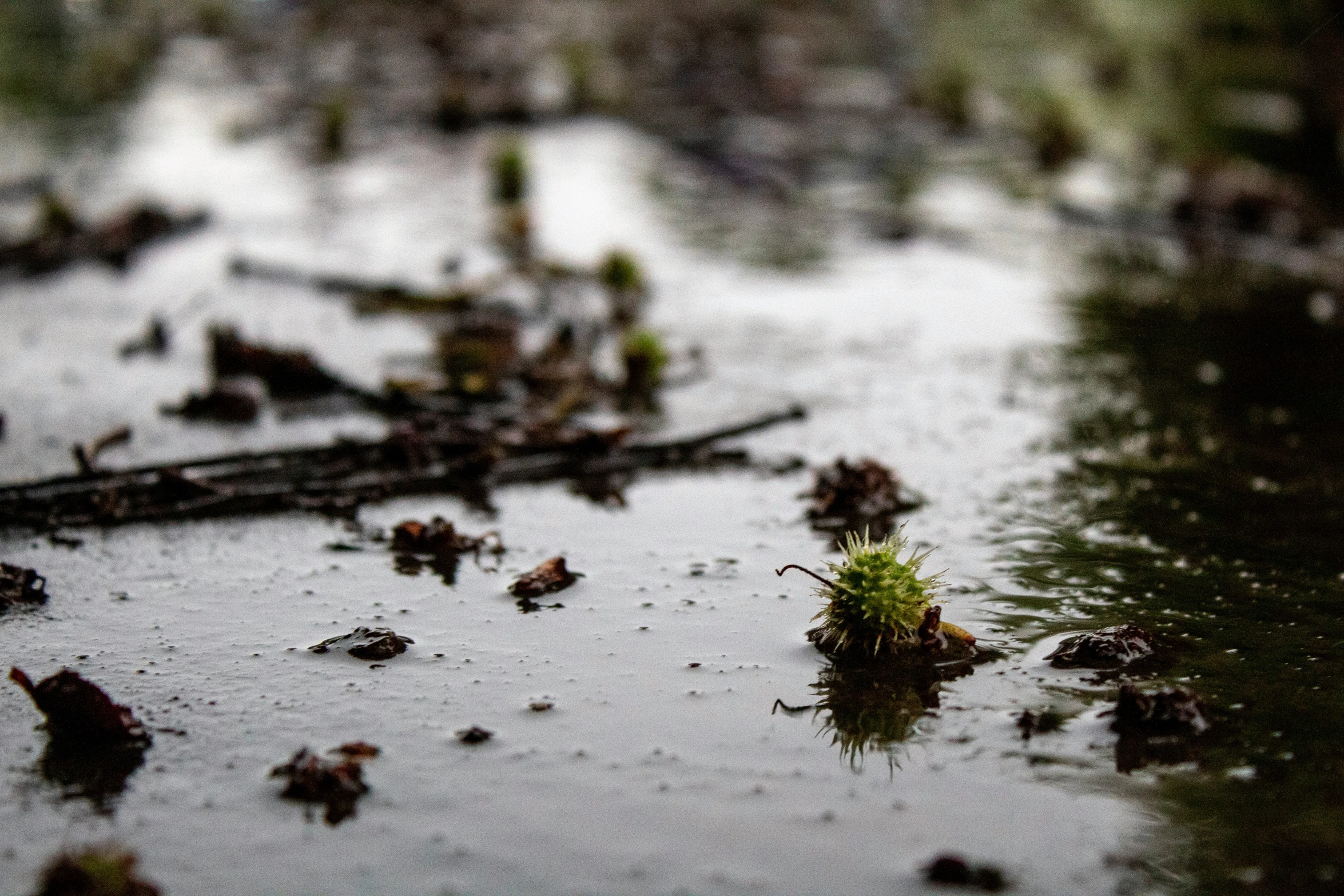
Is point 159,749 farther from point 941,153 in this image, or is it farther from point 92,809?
point 941,153

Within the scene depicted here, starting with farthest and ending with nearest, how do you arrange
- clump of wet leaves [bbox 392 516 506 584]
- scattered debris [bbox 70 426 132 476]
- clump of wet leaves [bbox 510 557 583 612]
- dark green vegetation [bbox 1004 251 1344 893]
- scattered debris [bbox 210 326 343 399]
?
scattered debris [bbox 210 326 343 399] → scattered debris [bbox 70 426 132 476] → clump of wet leaves [bbox 392 516 506 584] → clump of wet leaves [bbox 510 557 583 612] → dark green vegetation [bbox 1004 251 1344 893]

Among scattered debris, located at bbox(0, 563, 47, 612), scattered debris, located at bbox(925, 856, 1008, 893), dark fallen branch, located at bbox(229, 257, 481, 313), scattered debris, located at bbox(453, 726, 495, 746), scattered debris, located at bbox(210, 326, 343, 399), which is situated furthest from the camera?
dark fallen branch, located at bbox(229, 257, 481, 313)

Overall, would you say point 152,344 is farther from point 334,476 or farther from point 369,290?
point 334,476

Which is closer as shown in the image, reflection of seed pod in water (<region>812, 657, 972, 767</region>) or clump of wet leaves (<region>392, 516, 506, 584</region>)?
reflection of seed pod in water (<region>812, 657, 972, 767</region>)

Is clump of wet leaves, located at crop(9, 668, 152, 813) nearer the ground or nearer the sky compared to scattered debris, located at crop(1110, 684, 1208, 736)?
nearer the ground

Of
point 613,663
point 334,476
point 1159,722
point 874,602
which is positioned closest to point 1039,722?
point 1159,722

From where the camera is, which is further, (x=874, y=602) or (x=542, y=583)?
(x=542, y=583)

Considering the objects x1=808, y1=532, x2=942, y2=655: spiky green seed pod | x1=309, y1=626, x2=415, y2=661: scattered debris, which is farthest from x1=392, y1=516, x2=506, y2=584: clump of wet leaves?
x1=808, y1=532, x2=942, y2=655: spiky green seed pod

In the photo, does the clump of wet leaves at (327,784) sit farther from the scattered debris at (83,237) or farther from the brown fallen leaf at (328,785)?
the scattered debris at (83,237)

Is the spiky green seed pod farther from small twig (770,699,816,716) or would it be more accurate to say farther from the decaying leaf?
the decaying leaf
